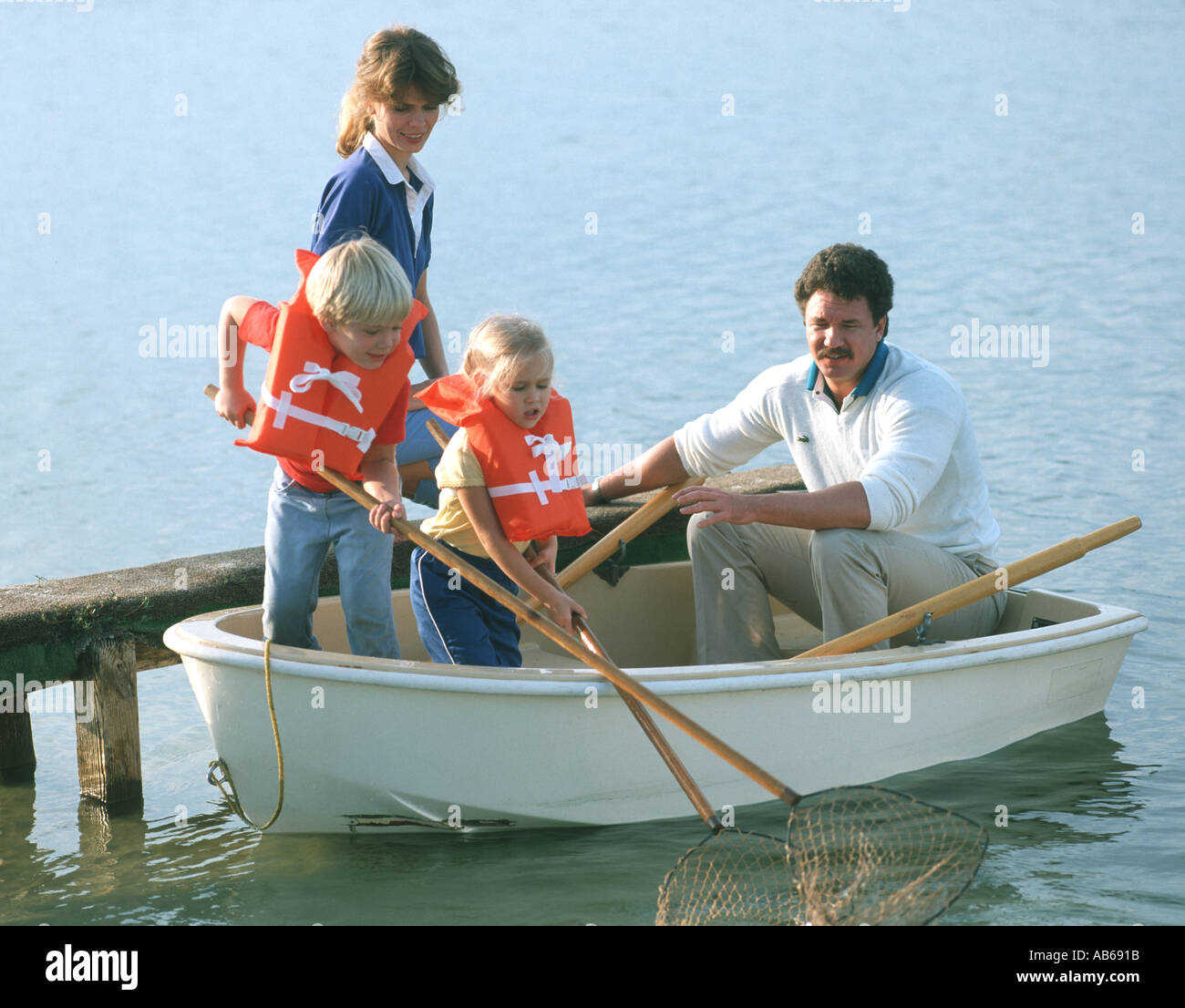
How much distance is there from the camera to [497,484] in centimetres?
365

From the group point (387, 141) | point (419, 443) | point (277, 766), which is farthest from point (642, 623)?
point (387, 141)

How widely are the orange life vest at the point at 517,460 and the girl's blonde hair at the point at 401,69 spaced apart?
0.84 metres

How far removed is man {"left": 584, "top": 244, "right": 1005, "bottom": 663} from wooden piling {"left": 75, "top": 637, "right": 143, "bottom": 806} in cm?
161

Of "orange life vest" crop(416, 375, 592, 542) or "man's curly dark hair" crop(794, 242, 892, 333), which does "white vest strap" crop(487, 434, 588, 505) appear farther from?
"man's curly dark hair" crop(794, 242, 892, 333)

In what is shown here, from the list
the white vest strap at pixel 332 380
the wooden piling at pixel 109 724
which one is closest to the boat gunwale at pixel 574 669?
the wooden piling at pixel 109 724

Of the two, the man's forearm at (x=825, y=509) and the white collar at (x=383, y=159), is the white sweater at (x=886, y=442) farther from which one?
the white collar at (x=383, y=159)

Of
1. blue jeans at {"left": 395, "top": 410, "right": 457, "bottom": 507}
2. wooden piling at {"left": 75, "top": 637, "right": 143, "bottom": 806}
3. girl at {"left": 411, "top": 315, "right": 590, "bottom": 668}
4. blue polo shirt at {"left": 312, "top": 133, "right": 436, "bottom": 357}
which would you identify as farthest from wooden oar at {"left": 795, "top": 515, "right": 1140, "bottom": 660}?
Result: wooden piling at {"left": 75, "top": 637, "right": 143, "bottom": 806}

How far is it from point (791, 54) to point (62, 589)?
66.4 feet

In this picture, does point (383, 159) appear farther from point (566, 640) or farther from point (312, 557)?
point (566, 640)

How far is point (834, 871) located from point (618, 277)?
1136cm

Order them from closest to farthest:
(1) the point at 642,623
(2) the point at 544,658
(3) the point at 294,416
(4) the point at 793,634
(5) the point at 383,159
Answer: (3) the point at 294,416, (5) the point at 383,159, (2) the point at 544,658, (1) the point at 642,623, (4) the point at 793,634

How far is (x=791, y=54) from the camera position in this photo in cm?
2288

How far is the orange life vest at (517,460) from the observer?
3.62 metres

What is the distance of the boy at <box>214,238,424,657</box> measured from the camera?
353cm
